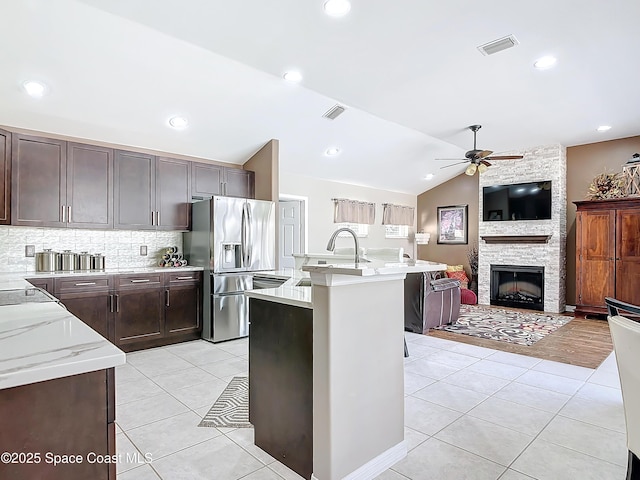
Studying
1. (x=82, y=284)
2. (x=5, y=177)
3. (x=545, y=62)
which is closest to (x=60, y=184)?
(x=5, y=177)

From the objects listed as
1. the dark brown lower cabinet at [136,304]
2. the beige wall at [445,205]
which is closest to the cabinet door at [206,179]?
the dark brown lower cabinet at [136,304]

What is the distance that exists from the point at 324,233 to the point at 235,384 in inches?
177

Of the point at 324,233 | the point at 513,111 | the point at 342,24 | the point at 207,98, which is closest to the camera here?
the point at 342,24

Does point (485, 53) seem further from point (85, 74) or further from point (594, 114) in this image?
point (85, 74)

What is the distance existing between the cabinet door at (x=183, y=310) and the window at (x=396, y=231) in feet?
17.3

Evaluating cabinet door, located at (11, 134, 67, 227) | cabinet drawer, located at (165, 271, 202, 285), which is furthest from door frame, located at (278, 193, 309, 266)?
cabinet door, located at (11, 134, 67, 227)

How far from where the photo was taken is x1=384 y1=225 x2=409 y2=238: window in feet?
29.6

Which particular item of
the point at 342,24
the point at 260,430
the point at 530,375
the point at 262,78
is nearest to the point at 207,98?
the point at 262,78

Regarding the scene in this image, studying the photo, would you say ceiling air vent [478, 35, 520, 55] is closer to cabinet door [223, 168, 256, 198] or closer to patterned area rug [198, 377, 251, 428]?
cabinet door [223, 168, 256, 198]

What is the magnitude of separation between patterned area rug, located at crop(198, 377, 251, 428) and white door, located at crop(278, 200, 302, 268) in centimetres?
399

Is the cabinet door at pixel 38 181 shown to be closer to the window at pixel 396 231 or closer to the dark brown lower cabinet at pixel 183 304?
the dark brown lower cabinet at pixel 183 304

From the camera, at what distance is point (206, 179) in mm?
5359

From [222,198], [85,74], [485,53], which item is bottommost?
[222,198]

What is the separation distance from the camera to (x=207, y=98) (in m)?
4.40
